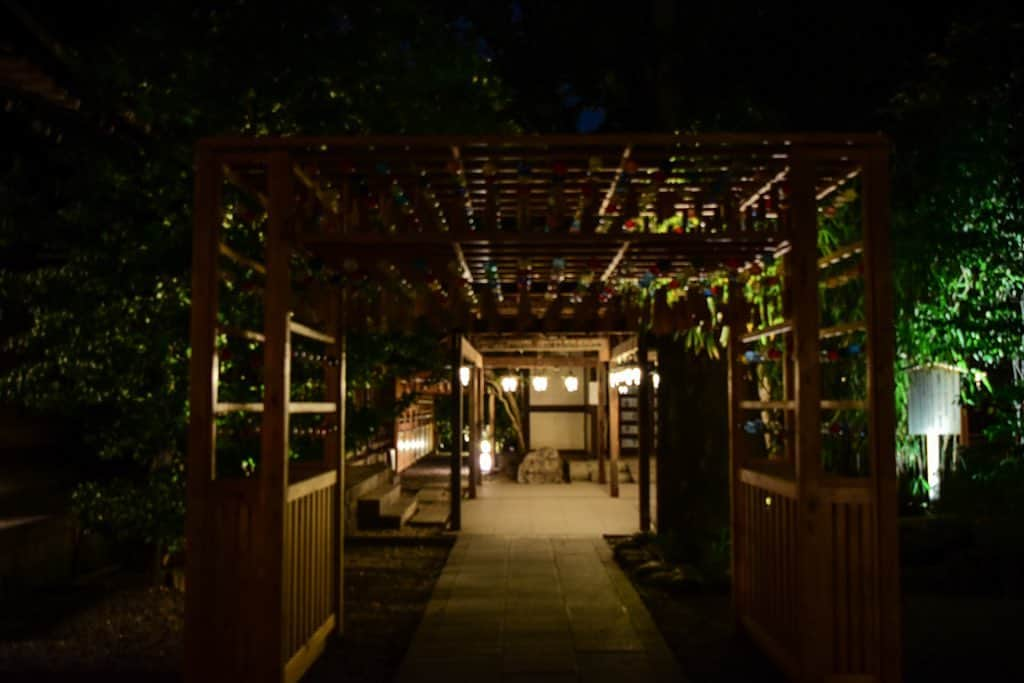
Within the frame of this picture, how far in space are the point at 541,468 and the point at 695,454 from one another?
10.1 metres

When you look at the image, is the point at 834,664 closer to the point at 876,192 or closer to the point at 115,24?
the point at 876,192

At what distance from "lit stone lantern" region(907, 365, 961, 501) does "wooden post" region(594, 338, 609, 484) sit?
748cm

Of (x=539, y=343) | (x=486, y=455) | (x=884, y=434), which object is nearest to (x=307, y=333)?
(x=884, y=434)

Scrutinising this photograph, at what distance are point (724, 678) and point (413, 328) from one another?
347 centimetres

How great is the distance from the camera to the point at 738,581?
707 cm

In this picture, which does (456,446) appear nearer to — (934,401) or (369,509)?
(369,509)

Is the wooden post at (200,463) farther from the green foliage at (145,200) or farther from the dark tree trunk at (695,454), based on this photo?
the dark tree trunk at (695,454)

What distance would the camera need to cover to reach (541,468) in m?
20.0

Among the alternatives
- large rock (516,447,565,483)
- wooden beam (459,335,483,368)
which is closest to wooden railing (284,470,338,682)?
wooden beam (459,335,483,368)

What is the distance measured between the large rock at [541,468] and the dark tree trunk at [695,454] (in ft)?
31.6

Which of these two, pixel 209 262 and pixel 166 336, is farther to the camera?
pixel 166 336

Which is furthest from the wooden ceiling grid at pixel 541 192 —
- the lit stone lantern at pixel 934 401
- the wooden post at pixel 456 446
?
the wooden post at pixel 456 446

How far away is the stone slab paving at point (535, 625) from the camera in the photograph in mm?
6156

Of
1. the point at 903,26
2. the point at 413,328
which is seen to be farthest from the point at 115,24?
the point at 903,26
